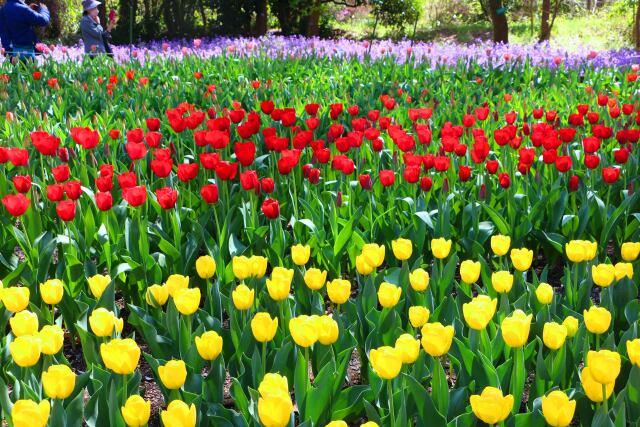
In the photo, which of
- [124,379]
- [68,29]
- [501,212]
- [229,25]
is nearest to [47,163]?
[501,212]

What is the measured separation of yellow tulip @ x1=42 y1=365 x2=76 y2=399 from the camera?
4.68 feet

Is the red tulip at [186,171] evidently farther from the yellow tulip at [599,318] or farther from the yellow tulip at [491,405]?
the yellow tulip at [491,405]

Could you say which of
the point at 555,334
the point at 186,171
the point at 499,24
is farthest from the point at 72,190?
the point at 499,24

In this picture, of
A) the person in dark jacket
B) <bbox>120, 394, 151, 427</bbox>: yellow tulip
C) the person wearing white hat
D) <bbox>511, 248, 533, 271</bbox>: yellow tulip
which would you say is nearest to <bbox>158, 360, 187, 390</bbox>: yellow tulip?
<bbox>120, 394, 151, 427</bbox>: yellow tulip

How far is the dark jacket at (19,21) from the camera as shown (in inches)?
361

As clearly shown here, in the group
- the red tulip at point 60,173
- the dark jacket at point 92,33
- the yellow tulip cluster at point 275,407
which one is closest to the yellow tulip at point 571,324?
the yellow tulip cluster at point 275,407

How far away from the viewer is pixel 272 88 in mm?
6441

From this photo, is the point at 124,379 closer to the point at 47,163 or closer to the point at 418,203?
the point at 418,203

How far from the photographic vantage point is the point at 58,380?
1.44 m

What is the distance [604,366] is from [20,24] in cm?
954

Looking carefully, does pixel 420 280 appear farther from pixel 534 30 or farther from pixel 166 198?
pixel 534 30

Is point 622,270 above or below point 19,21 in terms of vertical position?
below

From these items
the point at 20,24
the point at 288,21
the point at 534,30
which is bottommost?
the point at 534,30

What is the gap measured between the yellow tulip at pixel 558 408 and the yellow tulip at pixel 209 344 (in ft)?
2.30
